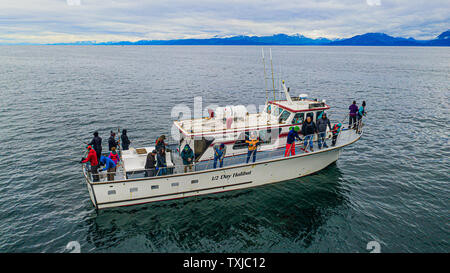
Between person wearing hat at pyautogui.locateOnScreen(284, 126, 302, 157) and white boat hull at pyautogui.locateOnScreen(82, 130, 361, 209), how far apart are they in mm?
320

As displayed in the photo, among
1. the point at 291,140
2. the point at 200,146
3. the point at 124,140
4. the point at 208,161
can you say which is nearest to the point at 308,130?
the point at 291,140

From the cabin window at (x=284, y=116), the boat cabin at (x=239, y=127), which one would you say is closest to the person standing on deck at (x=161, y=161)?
the boat cabin at (x=239, y=127)

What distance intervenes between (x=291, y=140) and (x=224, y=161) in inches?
137

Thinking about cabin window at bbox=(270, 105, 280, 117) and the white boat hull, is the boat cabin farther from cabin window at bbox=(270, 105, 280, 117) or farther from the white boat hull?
the white boat hull

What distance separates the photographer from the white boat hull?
11.6m

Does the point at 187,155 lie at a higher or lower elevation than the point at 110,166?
higher

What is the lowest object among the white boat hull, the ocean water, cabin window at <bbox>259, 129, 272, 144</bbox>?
the ocean water

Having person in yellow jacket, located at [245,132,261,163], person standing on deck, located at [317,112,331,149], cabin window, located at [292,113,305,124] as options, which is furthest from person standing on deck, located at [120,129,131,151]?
person standing on deck, located at [317,112,331,149]

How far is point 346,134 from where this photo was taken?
1581 cm

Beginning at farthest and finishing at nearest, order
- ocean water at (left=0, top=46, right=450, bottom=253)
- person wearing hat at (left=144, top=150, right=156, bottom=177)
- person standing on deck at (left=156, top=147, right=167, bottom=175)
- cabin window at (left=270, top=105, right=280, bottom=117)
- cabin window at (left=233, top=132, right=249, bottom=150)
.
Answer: cabin window at (left=270, top=105, right=280, bottom=117) → cabin window at (left=233, top=132, right=249, bottom=150) → person standing on deck at (left=156, top=147, right=167, bottom=175) → person wearing hat at (left=144, top=150, right=156, bottom=177) → ocean water at (left=0, top=46, right=450, bottom=253)

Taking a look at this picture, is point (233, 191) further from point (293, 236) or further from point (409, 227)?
point (409, 227)

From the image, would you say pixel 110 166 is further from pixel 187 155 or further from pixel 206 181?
pixel 206 181

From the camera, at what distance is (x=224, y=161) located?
506 inches

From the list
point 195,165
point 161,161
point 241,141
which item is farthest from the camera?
point 241,141
